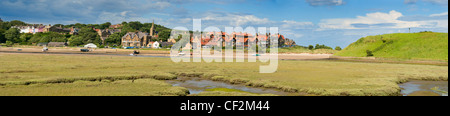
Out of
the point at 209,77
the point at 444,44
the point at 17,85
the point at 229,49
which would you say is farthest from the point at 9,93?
the point at 229,49

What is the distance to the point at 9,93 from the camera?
2034 cm

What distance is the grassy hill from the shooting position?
86.8 meters

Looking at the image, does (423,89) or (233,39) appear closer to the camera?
(423,89)

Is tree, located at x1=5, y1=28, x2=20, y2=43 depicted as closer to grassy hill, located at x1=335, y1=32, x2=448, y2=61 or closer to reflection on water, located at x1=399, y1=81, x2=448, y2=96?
grassy hill, located at x1=335, y1=32, x2=448, y2=61

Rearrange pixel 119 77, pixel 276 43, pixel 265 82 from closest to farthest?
pixel 265 82 < pixel 119 77 < pixel 276 43

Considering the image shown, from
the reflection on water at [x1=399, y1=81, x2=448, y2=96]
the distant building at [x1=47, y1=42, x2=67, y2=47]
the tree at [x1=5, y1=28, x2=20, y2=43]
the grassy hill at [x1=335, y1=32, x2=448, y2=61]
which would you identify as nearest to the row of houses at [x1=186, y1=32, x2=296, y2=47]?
the grassy hill at [x1=335, y1=32, x2=448, y2=61]

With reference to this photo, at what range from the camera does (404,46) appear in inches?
3863

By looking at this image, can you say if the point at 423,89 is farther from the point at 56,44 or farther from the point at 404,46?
the point at 56,44

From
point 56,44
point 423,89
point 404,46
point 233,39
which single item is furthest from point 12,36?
point 423,89

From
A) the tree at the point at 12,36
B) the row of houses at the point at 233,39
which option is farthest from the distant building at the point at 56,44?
the row of houses at the point at 233,39

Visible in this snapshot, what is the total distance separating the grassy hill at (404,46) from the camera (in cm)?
8681
